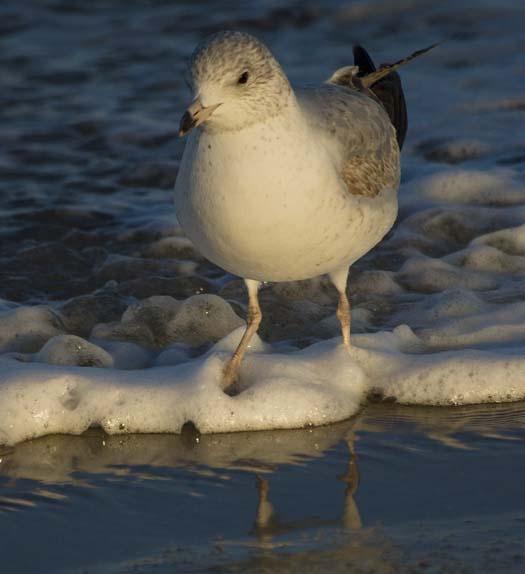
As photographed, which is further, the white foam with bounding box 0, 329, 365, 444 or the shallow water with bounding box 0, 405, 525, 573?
the white foam with bounding box 0, 329, 365, 444

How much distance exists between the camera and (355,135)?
18.0 ft

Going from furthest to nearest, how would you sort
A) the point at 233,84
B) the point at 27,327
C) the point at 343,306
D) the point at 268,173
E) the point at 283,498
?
the point at 27,327 < the point at 343,306 < the point at 268,173 < the point at 233,84 < the point at 283,498

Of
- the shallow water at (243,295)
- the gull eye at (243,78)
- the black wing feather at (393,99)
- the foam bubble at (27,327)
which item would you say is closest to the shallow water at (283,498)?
the shallow water at (243,295)

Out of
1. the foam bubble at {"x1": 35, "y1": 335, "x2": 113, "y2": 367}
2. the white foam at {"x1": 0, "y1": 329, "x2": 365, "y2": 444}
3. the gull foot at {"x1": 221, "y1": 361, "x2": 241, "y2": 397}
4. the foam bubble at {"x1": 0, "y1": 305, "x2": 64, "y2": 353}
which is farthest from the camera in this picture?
the foam bubble at {"x1": 0, "y1": 305, "x2": 64, "y2": 353}

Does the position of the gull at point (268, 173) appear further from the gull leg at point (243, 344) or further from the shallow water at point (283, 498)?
the shallow water at point (283, 498)

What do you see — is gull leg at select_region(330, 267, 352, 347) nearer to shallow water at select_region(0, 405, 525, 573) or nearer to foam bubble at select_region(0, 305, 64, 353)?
shallow water at select_region(0, 405, 525, 573)

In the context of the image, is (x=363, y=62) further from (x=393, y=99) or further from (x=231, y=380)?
(x=231, y=380)

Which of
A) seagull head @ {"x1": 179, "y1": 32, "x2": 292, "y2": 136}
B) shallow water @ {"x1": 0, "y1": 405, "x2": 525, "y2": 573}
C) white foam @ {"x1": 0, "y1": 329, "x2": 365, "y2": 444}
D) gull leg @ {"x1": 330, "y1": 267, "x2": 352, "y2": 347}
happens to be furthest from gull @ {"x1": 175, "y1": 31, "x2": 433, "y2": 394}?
shallow water @ {"x1": 0, "y1": 405, "x2": 525, "y2": 573}

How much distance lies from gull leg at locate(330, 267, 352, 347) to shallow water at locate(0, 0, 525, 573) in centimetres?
32

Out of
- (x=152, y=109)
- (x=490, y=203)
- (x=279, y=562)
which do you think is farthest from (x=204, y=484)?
(x=152, y=109)

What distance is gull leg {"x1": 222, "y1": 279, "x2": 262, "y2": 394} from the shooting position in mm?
5422

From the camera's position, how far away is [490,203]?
26.2 ft

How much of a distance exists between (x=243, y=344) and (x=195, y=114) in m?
1.47

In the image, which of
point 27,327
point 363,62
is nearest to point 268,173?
point 27,327
